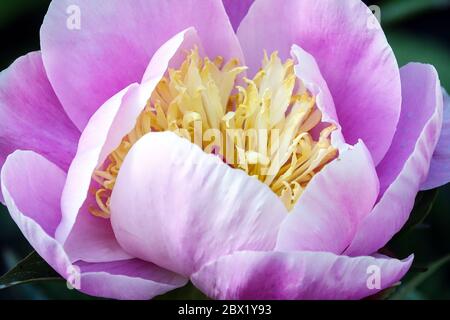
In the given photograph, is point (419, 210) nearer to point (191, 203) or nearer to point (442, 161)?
point (442, 161)

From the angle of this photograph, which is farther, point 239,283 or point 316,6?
point 316,6

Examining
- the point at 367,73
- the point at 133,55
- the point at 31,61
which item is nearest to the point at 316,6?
the point at 367,73

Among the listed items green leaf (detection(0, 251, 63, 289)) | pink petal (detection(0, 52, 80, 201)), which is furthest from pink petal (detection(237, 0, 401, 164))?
green leaf (detection(0, 251, 63, 289))

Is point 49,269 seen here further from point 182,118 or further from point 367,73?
point 367,73

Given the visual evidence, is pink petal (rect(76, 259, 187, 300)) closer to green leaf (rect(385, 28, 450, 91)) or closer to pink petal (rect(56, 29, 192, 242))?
pink petal (rect(56, 29, 192, 242))

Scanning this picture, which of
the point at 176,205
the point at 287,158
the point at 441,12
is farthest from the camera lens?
the point at 441,12

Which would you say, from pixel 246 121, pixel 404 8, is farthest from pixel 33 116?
pixel 404 8
